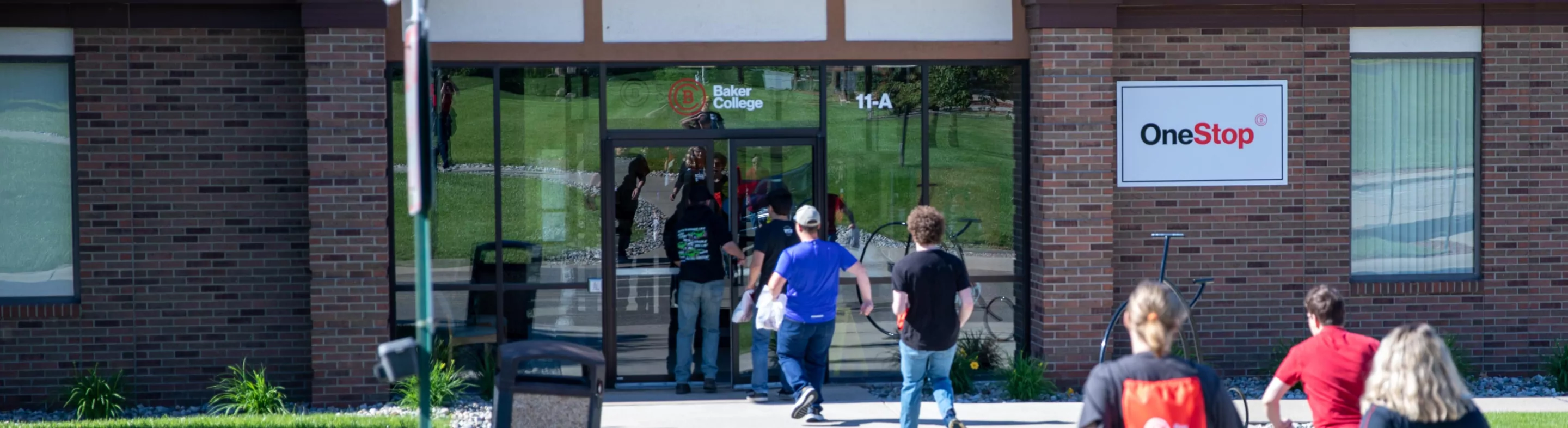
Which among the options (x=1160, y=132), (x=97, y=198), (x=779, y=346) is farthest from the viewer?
(x=1160, y=132)

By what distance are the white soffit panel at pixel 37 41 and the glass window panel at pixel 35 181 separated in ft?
0.38

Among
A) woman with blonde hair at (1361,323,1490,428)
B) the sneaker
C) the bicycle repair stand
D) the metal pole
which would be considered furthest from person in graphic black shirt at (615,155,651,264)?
woman with blonde hair at (1361,323,1490,428)

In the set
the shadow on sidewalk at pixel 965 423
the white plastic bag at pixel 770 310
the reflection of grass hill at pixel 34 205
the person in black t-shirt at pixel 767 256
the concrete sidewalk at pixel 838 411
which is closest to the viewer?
the white plastic bag at pixel 770 310

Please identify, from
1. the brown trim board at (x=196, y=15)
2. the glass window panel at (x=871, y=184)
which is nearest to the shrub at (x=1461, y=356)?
the glass window panel at (x=871, y=184)

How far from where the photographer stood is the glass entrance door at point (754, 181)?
10438mm

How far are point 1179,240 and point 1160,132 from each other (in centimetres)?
84

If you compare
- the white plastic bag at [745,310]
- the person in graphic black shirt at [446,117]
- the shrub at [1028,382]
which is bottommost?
the shrub at [1028,382]

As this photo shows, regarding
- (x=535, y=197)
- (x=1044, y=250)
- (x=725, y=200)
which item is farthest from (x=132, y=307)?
(x=1044, y=250)

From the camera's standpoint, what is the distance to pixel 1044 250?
10234 mm

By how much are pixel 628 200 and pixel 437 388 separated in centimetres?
193

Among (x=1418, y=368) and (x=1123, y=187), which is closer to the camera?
(x=1418, y=368)

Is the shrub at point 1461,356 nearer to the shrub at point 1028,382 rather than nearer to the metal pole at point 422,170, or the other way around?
the shrub at point 1028,382

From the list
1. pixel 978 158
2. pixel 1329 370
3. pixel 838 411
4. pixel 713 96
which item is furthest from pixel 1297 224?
pixel 1329 370

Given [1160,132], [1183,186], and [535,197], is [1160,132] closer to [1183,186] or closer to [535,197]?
[1183,186]
